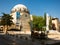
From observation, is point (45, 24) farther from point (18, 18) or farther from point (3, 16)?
point (3, 16)

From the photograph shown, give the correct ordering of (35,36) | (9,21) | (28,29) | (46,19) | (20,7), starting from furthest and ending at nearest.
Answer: (20,7) → (28,29) → (46,19) → (9,21) → (35,36)

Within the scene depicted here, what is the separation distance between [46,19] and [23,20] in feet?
26.9

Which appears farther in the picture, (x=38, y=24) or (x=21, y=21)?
(x=21, y=21)

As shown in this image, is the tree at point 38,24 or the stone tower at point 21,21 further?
the stone tower at point 21,21

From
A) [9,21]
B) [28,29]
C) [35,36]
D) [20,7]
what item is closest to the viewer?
[35,36]

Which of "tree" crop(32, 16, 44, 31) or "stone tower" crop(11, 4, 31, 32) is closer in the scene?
"tree" crop(32, 16, 44, 31)

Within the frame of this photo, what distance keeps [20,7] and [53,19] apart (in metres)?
13.7

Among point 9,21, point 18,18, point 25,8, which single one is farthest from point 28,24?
point 9,21

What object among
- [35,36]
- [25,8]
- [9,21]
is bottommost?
[35,36]

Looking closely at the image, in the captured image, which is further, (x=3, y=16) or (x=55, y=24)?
(x=55, y=24)

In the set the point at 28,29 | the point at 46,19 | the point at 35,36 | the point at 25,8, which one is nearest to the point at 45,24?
the point at 46,19

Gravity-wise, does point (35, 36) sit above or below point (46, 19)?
below

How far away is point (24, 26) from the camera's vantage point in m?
45.3

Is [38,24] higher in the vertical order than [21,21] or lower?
lower
